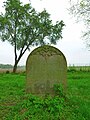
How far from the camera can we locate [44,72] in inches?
406

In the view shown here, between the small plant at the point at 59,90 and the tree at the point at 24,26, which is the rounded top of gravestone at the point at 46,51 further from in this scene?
the tree at the point at 24,26

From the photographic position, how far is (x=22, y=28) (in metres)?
50.0

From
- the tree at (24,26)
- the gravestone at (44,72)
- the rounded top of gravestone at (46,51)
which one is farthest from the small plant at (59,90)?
the tree at (24,26)

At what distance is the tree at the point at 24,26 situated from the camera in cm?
4925

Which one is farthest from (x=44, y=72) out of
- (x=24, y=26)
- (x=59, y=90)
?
(x=24, y=26)

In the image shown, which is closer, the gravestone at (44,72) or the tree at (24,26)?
the gravestone at (44,72)

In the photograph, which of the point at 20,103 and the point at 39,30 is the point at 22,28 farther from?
the point at 20,103

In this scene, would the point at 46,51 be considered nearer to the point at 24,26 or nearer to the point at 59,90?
the point at 59,90

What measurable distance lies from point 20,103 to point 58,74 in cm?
184

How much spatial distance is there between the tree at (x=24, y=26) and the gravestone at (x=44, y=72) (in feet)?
127

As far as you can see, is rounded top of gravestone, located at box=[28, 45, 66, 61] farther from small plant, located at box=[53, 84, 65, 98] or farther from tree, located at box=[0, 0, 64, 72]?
tree, located at box=[0, 0, 64, 72]

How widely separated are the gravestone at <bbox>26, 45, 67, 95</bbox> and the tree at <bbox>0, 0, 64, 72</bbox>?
38.8 metres

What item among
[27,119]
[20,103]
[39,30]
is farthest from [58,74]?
[39,30]

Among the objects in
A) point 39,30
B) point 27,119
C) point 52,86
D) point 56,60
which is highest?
point 39,30
